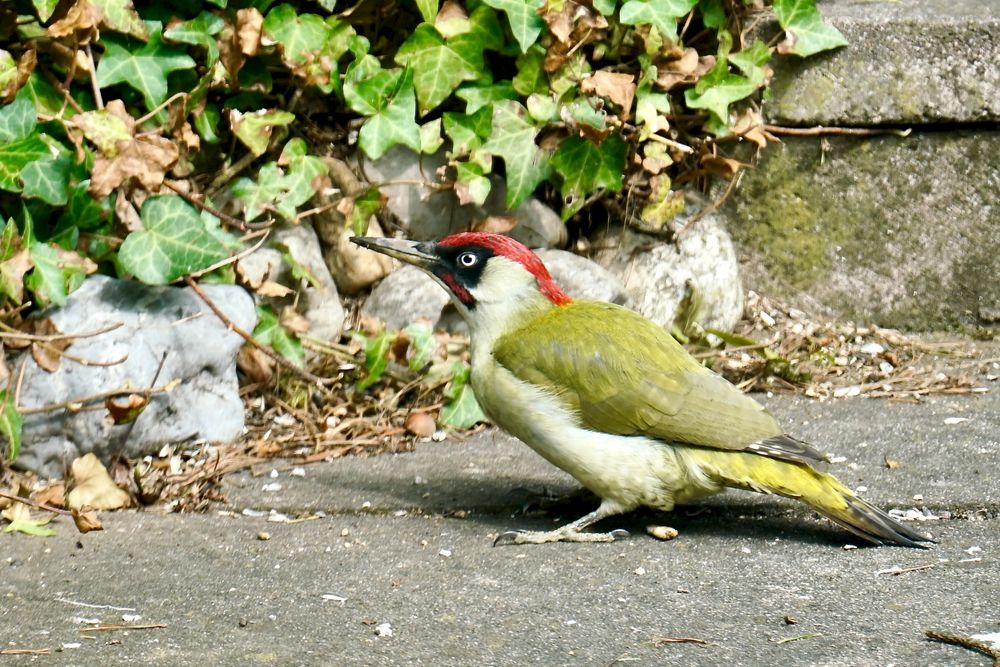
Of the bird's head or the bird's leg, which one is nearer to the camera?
the bird's leg

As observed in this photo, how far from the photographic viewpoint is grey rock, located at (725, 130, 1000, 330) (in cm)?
520

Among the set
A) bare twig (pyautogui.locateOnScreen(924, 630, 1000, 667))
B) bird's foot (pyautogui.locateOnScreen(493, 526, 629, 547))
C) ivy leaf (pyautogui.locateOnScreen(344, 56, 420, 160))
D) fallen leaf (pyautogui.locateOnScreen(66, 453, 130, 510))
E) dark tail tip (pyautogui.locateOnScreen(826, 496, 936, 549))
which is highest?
ivy leaf (pyautogui.locateOnScreen(344, 56, 420, 160))

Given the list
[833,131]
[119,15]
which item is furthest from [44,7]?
[833,131]

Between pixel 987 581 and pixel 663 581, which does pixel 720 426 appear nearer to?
pixel 663 581

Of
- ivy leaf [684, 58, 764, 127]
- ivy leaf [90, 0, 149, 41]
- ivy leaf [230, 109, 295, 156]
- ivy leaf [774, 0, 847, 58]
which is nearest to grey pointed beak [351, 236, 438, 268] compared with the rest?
ivy leaf [230, 109, 295, 156]

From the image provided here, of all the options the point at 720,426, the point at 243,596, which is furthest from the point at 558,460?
the point at 243,596

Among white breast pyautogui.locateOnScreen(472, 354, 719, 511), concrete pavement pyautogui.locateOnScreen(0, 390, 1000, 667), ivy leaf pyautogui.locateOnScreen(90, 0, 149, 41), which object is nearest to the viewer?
concrete pavement pyautogui.locateOnScreen(0, 390, 1000, 667)

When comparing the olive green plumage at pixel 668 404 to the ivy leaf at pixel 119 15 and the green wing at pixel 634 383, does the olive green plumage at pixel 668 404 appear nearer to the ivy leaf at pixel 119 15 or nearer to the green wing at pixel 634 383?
the green wing at pixel 634 383

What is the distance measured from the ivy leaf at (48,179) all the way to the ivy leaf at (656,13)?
6.86 feet

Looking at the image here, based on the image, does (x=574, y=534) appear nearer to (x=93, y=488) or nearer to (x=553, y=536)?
(x=553, y=536)

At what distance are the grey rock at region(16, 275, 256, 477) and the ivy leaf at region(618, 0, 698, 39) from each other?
1.77 meters

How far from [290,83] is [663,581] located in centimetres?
267

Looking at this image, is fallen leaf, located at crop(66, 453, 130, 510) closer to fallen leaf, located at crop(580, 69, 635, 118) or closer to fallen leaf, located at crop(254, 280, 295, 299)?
fallen leaf, located at crop(254, 280, 295, 299)

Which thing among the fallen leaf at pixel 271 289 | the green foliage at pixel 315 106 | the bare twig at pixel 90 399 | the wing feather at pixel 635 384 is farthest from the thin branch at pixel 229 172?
the wing feather at pixel 635 384
